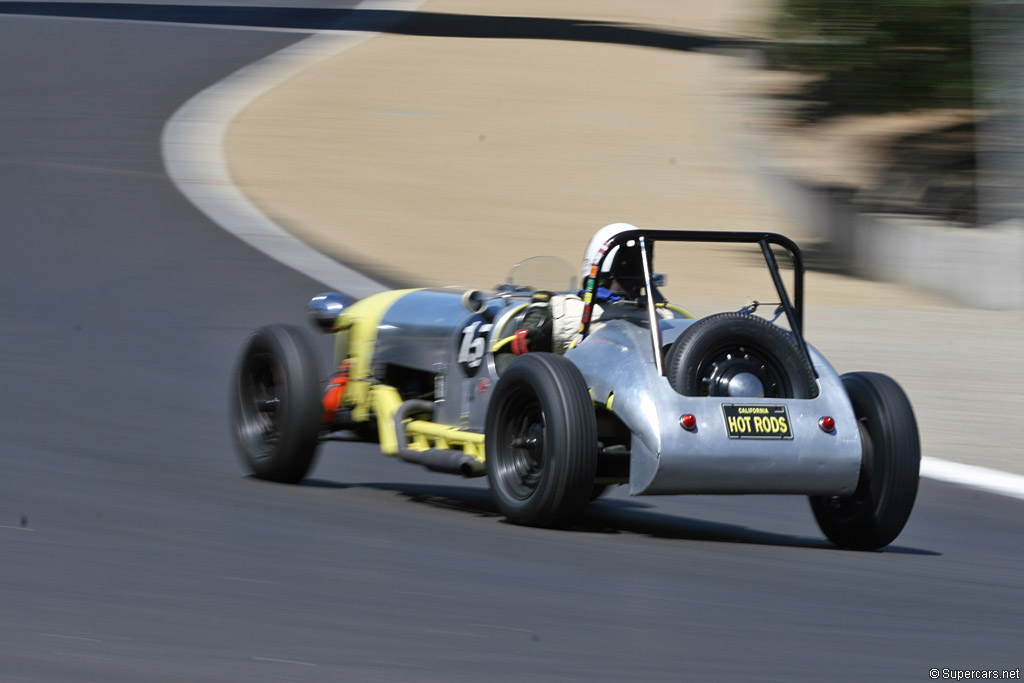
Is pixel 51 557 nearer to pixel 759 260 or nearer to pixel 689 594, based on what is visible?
pixel 689 594

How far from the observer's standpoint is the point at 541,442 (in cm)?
765

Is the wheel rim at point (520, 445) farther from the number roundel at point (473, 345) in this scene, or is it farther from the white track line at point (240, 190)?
the white track line at point (240, 190)

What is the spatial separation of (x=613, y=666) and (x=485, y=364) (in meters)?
3.53

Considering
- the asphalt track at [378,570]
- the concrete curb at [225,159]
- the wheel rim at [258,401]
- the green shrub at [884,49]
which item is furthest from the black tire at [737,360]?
the green shrub at [884,49]

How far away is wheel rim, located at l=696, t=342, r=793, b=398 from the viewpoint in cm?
754

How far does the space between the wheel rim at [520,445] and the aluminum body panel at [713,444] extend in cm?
32

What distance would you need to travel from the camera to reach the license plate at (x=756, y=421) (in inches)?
289

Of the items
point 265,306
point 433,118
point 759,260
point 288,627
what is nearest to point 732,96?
point 433,118

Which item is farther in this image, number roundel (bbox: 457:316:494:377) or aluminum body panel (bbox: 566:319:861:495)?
number roundel (bbox: 457:316:494:377)

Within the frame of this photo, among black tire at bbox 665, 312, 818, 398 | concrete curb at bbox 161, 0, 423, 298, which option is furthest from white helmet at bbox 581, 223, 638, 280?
concrete curb at bbox 161, 0, 423, 298

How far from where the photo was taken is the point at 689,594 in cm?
633

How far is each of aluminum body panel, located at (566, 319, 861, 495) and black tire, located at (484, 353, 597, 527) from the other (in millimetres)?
213

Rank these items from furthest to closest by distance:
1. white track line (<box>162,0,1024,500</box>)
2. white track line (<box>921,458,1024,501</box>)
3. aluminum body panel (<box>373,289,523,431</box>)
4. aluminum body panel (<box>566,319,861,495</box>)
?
1. white track line (<box>162,0,1024,500</box>)
2. white track line (<box>921,458,1024,501</box>)
3. aluminum body panel (<box>373,289,523,431</box>)
4. aluminum body panel (<box>566,319,861,495</box>)

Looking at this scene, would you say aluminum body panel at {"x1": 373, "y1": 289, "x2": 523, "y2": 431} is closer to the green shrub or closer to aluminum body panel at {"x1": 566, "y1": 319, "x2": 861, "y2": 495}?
aluminum body panel at {"x1": 566, "y1": 319, "x2": 861, "y2": 495}
